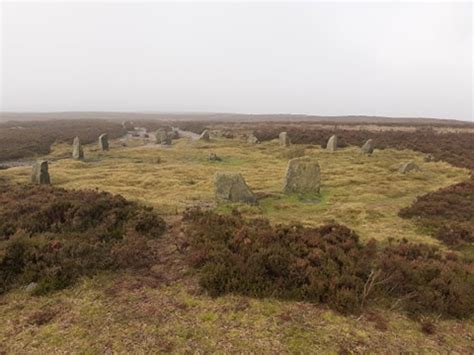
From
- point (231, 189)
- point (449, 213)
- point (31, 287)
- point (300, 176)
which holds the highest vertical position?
point (300, 176)

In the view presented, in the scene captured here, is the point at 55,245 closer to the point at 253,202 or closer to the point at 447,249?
the point at 253,202

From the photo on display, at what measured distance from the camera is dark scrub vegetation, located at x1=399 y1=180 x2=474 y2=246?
1222 centimetres

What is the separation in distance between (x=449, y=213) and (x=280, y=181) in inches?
369

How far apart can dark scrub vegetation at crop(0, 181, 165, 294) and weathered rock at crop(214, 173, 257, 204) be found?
3621mm

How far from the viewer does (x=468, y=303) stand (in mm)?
7902

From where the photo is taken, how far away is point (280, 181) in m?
21.3

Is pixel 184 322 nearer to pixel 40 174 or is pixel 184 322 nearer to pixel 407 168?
pixel 40 174

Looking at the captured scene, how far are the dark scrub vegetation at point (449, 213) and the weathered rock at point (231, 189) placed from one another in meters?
6.95

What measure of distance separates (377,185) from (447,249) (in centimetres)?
929

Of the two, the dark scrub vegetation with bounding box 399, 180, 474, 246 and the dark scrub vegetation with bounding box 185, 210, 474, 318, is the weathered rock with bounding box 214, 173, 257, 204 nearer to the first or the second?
the dark scrub vegetation with bounding box 185, 210, 474, 318

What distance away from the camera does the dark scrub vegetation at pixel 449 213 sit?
12219 mm

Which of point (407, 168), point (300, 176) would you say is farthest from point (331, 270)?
point (407, 168)

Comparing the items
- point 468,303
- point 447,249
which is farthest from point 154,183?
point 468,303

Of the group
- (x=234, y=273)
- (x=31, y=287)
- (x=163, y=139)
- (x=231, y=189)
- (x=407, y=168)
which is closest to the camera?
(x=31, y=287)
